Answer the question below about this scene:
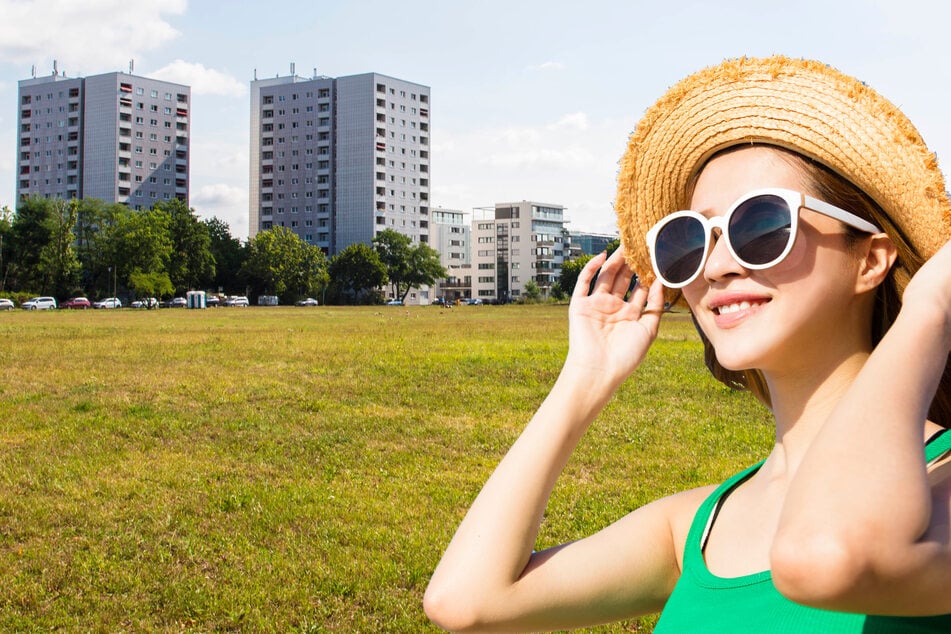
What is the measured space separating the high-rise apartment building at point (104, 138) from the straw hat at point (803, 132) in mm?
154776

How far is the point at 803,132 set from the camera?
1.72 m

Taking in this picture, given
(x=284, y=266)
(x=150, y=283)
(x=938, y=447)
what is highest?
(x=284, y=266)

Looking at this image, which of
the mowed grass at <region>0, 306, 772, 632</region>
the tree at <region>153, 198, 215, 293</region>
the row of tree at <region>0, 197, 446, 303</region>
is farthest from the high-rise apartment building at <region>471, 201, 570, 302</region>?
the mowed grass at <region>0, 306, 772, 632</region>

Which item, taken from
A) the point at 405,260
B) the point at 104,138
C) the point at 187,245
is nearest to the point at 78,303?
the point at 187,245

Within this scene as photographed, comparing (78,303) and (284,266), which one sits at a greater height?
(284,266)

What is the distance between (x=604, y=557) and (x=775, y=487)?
1.51ft

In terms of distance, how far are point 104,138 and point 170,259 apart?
5795 cm

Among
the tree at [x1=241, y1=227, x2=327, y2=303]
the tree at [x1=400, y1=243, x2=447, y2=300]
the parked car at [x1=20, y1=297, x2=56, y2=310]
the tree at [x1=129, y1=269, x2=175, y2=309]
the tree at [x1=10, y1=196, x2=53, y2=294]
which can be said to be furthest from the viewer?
the tree at [x1=400, y1=243, x2=447, y2=300]

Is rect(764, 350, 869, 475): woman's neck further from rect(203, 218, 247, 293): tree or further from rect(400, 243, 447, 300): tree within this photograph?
rect(400, 243, 447, 300): tree

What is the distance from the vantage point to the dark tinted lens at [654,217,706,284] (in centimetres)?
189

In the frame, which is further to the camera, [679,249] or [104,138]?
[104,138]

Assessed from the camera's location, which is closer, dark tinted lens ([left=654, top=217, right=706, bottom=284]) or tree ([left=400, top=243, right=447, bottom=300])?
dark tinted lens ([left=654, top=217, right=706, bottom=284])

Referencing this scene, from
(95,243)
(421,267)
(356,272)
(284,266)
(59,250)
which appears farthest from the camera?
(421,267)

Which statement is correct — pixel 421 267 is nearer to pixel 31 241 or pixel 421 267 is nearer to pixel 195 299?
pixel 195 299
